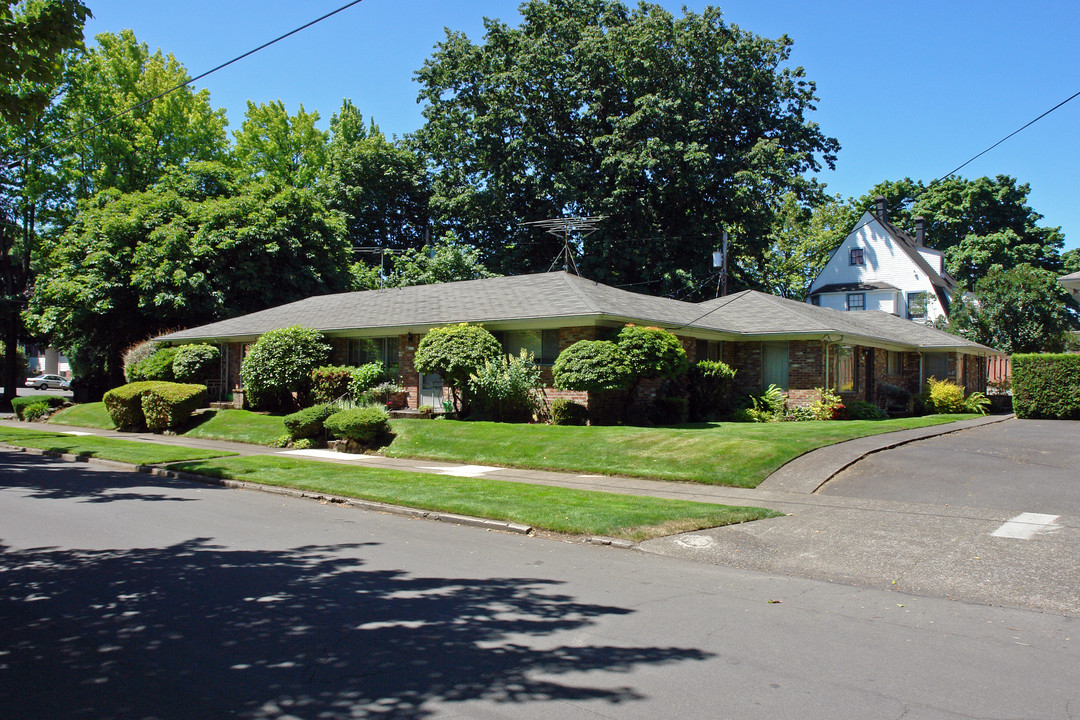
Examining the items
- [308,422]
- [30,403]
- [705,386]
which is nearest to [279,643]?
[308,422]

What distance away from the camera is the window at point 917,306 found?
48.2m

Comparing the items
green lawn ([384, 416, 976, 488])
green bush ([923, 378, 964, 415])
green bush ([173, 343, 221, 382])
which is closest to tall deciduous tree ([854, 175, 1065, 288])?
green bush ([923, 378, 964, 415])

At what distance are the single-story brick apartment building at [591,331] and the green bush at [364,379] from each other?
787mm

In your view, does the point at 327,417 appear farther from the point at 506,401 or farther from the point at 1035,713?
the point at 1035,713

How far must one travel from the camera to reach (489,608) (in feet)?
20.5

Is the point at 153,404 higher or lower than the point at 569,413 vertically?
lower

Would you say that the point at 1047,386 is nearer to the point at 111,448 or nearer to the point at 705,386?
the point at 705,386

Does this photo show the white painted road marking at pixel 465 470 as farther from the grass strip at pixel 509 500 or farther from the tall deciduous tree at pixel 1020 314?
the tall deciduous tree at pixel 1020 314

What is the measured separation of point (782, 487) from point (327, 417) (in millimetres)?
12488

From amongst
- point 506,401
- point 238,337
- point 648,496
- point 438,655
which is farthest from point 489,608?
point 238,337

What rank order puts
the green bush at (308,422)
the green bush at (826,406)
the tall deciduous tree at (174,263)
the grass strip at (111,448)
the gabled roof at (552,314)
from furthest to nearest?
1. the tall deciduous tree at (174,263)
2. the green bush at (826,406)
3. the gabled roof at (552,314)
4. the green bush at (308,422)
5. the grass strip at (111,448)

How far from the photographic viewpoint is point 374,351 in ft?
82.5

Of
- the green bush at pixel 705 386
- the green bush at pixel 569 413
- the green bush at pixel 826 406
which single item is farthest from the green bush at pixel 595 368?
the green bush at pixel 826 406

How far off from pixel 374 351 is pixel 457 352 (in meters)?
5.78
